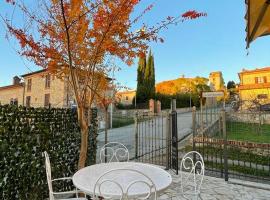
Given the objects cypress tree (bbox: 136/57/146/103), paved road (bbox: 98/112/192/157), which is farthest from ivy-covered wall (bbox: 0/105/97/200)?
cypress tree (bbox: 136/57/146/103)

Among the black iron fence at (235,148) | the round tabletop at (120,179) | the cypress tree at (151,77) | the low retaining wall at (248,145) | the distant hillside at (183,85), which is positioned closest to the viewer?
the round tabletop at (120,179)

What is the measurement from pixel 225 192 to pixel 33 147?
387cm

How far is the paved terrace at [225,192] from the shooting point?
4555mm

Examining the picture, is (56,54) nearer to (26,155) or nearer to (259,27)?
(26,155)

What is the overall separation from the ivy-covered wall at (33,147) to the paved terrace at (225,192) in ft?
6.78

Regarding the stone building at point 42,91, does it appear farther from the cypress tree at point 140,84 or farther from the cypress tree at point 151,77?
the cypress tree at point 151,77

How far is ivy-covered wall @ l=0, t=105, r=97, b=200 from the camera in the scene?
3.44 meters

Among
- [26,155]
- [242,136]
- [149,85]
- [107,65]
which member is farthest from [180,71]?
[26,155]

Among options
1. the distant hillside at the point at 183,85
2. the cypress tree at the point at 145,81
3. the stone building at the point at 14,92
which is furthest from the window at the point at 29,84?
the distant hillside at the point at 183,85

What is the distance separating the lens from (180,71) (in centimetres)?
4894

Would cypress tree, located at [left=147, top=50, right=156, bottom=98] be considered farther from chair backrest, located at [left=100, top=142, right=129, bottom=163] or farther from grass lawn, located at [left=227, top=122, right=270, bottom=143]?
chair backrest, located at [left=100, top=142, right=129, bottom=163]

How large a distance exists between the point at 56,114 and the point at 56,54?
1.57m

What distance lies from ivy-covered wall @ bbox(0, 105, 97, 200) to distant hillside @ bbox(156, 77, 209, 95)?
35249 millimetres

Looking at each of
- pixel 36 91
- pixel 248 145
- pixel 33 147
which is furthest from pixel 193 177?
pixel 36 91
